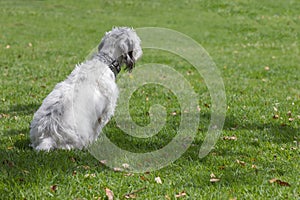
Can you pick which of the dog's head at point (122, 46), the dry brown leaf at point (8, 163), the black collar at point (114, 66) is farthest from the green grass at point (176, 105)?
the dog's head at point (122, 46)

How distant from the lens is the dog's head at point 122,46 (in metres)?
6.55

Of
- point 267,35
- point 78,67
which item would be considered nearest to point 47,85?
point 78,67

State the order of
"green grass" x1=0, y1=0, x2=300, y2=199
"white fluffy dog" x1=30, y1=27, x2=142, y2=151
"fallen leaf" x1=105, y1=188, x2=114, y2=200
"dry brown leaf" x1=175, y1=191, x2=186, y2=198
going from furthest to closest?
"white fluffy dog" x1=30, y1=27, x2=142, y2=151 → "green grass" x1=0, y1=0, x2=300, y2=199 → "dry brown leaf" x1=175, y1=191, x2=186, y2=198 → "fallen leaf" x1=105, y1=188, x2=114, y2=200

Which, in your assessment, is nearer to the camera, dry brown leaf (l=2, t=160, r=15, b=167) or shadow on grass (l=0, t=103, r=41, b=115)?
dry brown leaf (l=2, t=160, r=15, b=167)

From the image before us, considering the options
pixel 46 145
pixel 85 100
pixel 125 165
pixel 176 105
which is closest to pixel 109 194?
pixel 125 165

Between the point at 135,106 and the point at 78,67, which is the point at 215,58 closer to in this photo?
the point at 135,106

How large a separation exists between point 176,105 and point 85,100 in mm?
3362

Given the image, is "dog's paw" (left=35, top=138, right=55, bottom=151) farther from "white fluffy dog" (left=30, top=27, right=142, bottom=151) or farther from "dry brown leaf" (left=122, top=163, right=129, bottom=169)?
"dry brown leaf" (left=122, top=163, right=129, bottom=169)

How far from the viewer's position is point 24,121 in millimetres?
7453

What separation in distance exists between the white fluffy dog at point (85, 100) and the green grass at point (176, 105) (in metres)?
0.23

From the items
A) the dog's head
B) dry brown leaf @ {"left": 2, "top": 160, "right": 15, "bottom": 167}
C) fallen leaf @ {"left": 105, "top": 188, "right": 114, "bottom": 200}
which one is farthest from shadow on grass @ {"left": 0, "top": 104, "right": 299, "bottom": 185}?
the dog's head

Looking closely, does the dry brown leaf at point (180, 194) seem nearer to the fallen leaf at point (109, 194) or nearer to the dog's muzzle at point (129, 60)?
the fallen leaf at point (109, 194)

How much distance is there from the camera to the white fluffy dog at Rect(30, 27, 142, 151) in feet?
18.4

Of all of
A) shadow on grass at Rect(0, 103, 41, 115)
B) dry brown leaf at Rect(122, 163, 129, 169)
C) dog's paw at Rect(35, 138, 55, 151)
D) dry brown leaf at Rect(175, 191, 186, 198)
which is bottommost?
shadow on grass at Rect(0, 103, 41, 115)
